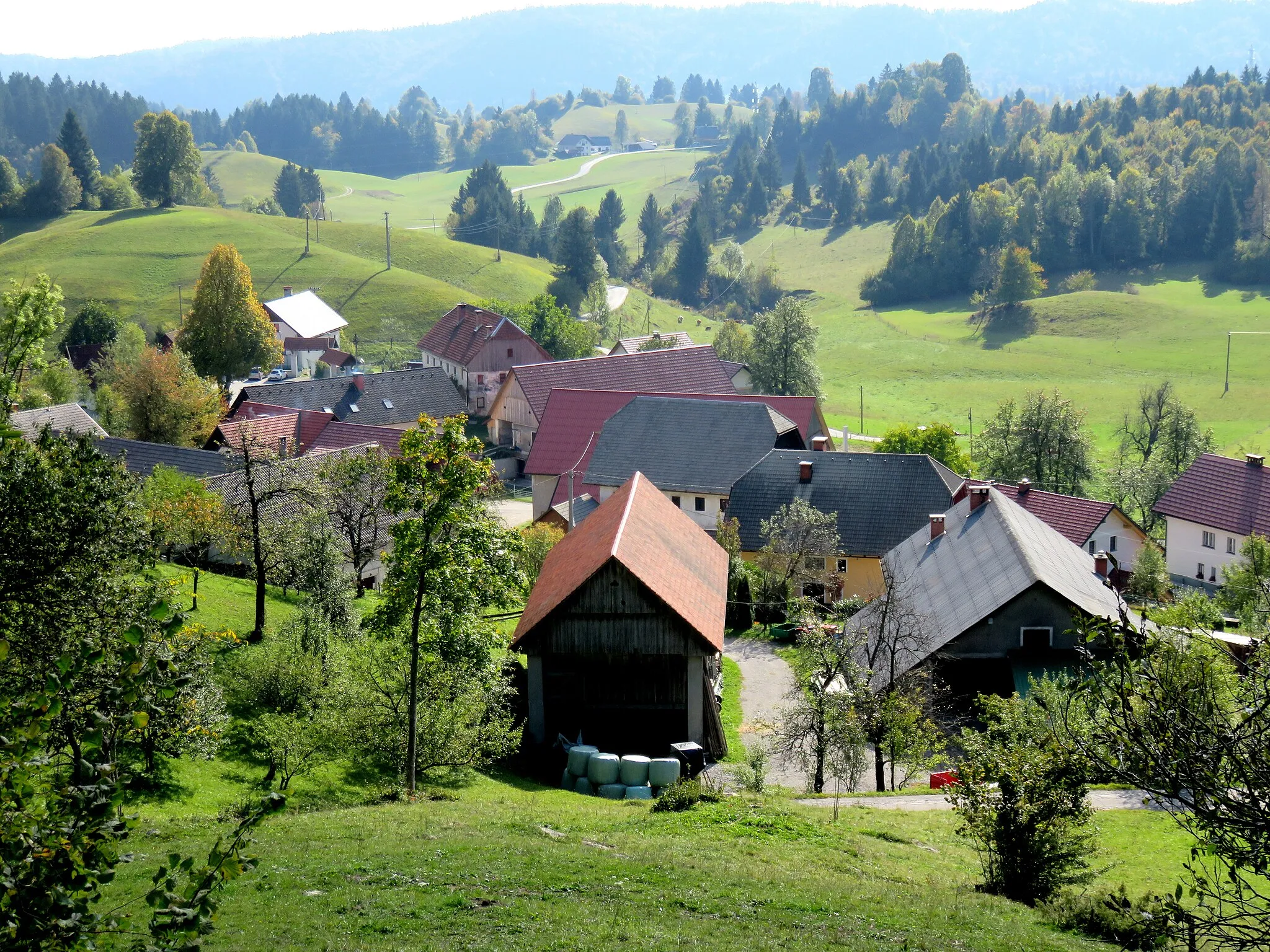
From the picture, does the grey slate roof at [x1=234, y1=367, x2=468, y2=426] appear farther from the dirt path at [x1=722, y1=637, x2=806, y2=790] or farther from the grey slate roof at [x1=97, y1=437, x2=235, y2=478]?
the dirt path at [x1=722, y1=637, x2=806, y2=790]

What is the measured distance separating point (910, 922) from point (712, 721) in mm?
16123

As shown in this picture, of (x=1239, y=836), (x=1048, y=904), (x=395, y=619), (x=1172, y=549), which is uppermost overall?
(x=1239, y=836)

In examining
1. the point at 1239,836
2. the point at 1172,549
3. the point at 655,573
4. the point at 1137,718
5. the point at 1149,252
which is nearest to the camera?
the point at 1239,836

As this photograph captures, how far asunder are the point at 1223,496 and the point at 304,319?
80123 millimetres

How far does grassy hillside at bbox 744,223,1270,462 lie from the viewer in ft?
345

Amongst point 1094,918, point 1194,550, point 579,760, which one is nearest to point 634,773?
point 579,760

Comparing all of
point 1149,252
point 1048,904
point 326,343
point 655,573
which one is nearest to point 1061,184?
point 1149,252

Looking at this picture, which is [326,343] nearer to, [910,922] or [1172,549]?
[1172,549]

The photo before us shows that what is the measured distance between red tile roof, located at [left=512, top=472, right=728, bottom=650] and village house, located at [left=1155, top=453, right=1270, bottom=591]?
31749mm

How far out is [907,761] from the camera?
2828cm

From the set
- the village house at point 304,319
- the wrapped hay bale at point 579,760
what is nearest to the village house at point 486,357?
the village house at point 304,319

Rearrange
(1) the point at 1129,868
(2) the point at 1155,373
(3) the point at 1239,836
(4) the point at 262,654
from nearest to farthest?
(3) the point at 1239,836 → (1) the point at 1129,868 → (4) the point at 262,654 → (2) the point at 1155,373

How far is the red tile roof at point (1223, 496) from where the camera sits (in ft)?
189

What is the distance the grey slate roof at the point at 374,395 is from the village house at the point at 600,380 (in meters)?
3.90
